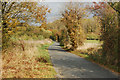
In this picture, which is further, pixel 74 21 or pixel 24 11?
pixel 74 21

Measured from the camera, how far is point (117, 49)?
7.58m

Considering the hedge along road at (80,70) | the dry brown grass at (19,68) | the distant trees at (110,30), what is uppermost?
the distant trees at (110,30)

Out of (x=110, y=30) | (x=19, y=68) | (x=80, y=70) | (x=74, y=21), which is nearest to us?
(x=19, y=68)

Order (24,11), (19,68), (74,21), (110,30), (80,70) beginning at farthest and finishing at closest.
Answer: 1. (74,21)
2. (110,30)
3. (24,11)
4. (80,70)
5. (19,68)

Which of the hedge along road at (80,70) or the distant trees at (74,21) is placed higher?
the distant trees at (74,21)

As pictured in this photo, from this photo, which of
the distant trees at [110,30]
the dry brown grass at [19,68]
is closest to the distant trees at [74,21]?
the distant trees at [110,30]

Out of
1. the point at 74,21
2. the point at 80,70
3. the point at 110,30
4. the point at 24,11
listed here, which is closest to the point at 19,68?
the point at 80,70

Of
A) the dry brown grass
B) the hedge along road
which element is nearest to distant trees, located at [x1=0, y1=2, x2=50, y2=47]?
the dry brown grass

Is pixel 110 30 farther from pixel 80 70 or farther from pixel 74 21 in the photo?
pixel 74 21

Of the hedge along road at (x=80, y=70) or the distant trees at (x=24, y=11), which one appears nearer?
the hedge along road at (x=80, y=70)

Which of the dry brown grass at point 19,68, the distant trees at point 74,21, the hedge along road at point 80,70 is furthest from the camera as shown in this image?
the distant trees at point 74,21

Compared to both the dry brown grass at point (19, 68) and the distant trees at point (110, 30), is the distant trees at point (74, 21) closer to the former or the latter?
the distant trees at point (110, 30)

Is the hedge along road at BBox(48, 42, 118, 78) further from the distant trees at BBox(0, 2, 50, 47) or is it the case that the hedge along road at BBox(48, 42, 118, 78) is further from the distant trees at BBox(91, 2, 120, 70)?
the distant trees at BBox(0, 2, 50, 47)

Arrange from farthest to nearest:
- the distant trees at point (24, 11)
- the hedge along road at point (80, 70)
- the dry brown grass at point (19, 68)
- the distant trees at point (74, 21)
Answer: the distant trees at point (74, 21)
the distant trees at point (24, 11)
the hedge along road at point (80, 70)
the dry brown grass at point (19, 68)
